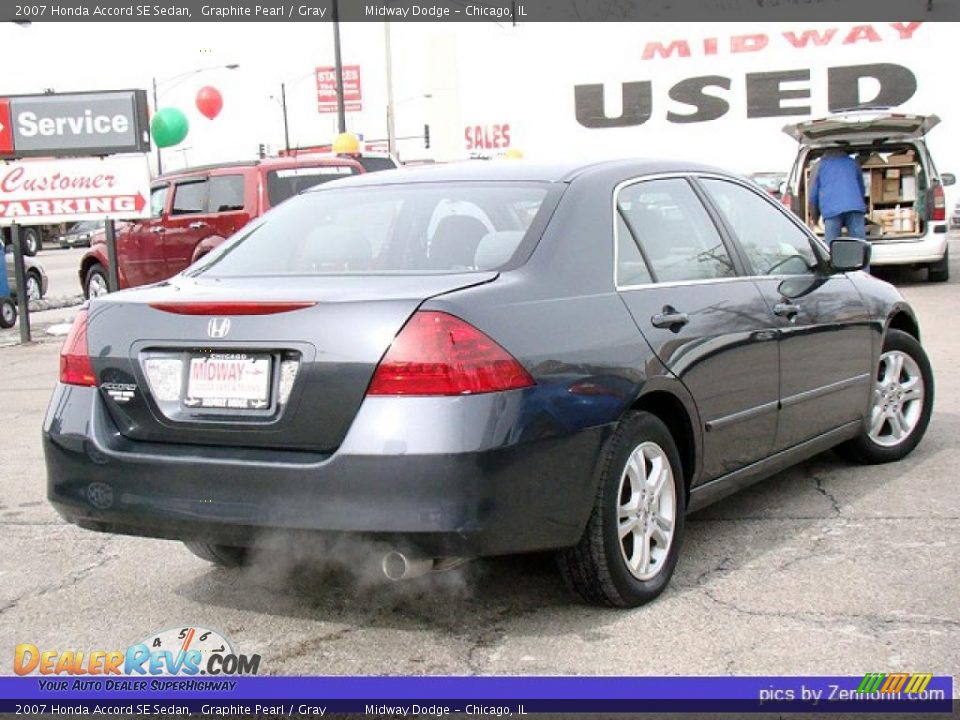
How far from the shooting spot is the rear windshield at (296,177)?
1293 centimetres

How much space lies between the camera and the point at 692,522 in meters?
5.16

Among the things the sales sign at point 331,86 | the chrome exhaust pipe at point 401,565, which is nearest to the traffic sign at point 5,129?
the chrome exhaust pipe at point 401,565

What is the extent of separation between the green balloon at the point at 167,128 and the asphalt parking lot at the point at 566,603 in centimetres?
2307

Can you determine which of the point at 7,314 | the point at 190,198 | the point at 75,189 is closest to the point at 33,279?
the point at 7,314

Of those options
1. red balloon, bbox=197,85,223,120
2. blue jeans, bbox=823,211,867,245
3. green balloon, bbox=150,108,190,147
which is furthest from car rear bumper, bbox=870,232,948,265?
red balloon, bbox=197,85,223,120

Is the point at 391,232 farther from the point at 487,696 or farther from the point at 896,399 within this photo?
the point at 896,399

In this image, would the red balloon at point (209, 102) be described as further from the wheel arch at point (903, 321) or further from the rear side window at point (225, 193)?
the wheel arch at point (903, 321)

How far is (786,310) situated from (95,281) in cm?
1271

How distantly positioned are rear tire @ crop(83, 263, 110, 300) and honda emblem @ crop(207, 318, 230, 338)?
499 inches

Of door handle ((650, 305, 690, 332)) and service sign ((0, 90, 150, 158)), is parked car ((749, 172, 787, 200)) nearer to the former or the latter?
service sign ((0, 90, 150, 158))

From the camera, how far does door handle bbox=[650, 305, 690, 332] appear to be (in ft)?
13.7

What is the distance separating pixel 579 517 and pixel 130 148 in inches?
426
